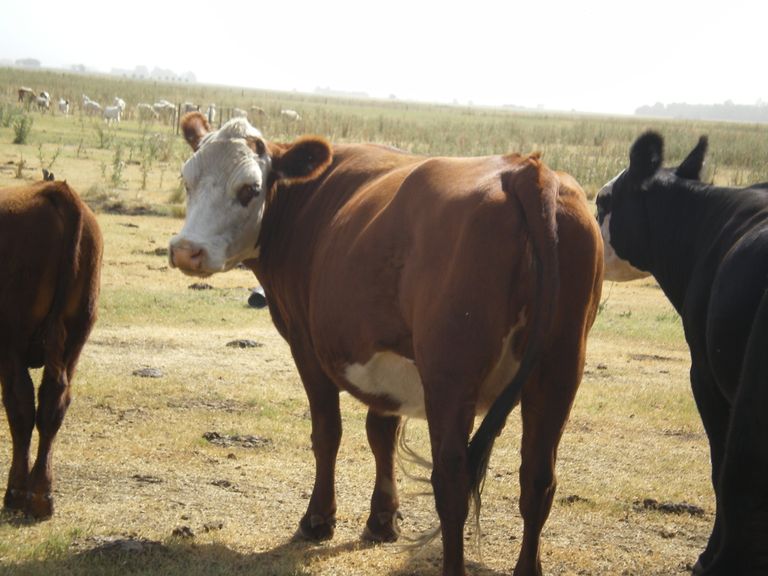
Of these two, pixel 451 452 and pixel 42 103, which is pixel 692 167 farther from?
pixel 42 103

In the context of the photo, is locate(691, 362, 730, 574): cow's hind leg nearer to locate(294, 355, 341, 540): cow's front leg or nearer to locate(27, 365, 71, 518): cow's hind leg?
locate(294, 355, 341, 540): cow's front leg

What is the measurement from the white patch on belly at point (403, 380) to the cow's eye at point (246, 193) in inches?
51.0

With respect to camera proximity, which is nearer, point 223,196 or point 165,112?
point 223,196

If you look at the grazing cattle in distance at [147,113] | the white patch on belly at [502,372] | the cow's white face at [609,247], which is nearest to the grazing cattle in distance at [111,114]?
the grazing cattle in distance at [147,113]

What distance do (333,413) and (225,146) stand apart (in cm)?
160

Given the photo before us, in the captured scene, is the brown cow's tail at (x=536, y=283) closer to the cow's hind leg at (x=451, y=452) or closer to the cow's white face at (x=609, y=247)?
the cow's hind leg at (x=451, y=452)

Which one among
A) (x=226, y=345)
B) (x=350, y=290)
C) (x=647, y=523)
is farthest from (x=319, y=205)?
(x=226, y=345)

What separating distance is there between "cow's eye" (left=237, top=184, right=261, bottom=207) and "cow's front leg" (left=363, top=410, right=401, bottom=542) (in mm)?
1378

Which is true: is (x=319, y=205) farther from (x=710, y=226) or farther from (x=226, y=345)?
(x=226, y=345)

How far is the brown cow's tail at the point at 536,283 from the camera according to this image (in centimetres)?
408

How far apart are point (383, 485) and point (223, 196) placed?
183cm

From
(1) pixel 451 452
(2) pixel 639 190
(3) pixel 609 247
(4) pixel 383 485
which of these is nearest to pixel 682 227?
(2) pixel 639 190

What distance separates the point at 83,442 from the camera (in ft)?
22.1

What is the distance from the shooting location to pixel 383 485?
5609 millimetres
